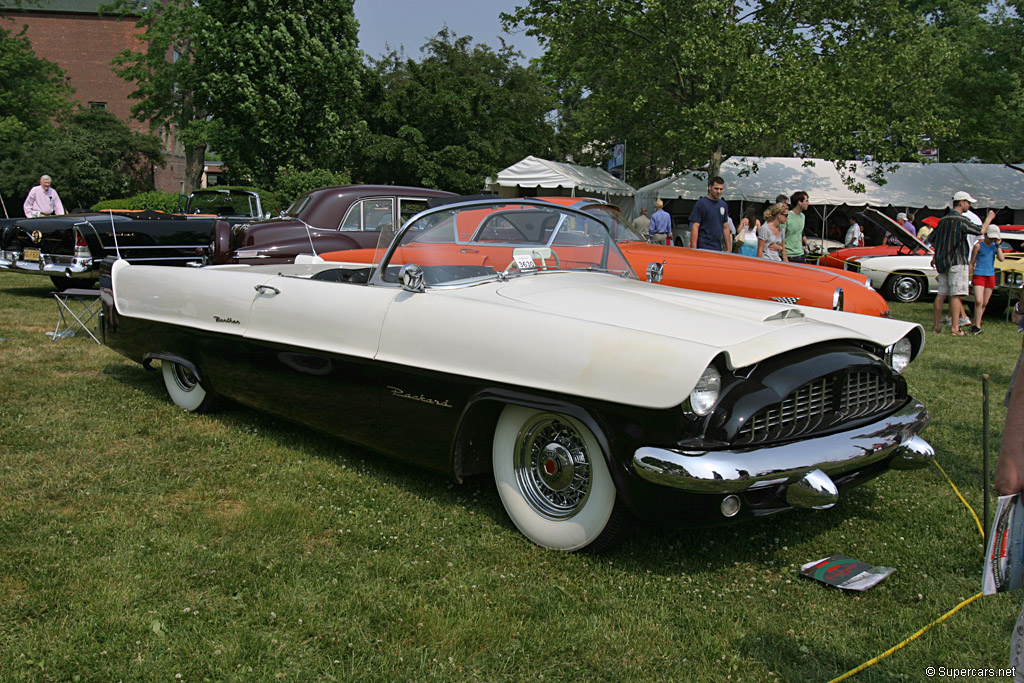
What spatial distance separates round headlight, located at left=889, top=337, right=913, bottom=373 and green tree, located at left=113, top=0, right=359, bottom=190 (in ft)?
82.3

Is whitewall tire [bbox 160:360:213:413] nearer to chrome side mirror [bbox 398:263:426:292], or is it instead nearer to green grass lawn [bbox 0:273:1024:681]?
green grass lawn [bbox 0:273:1024:681]

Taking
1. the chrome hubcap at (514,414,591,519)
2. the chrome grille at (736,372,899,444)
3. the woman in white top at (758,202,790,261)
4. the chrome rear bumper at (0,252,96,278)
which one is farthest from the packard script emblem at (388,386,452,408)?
the woman in white top at (758,202,790,261)

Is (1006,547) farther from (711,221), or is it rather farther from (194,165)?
(194,165)

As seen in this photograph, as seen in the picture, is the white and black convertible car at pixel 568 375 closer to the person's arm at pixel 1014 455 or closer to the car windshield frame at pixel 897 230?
the person's arm at pixel 1014 455

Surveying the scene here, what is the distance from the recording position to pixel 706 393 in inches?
114

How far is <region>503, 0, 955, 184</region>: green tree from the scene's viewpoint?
18.9m

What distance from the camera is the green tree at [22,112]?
32344 millimetres

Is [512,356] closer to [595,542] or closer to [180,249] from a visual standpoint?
[595,542]

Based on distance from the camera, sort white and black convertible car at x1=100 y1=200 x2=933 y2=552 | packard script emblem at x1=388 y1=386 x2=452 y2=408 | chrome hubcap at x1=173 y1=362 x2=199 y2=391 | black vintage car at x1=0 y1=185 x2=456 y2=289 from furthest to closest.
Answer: black vintage car at x1=0 y1=185 x2=456 y2=289, chrome hubcap at x1=173 y1=362 x2=199 y2=391, packard script emblem at x1=388 y1=386 x2=452 y2=408, white and black convertible car at x1=100 y1=200 x2=933 y2=552

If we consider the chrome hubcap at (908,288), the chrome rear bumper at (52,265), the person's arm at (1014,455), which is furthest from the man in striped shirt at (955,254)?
the chrome rear bumper at (52,265)

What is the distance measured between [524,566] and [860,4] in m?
21.0

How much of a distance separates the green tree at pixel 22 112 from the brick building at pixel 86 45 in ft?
47.6

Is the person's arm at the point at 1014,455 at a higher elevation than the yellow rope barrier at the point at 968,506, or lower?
higher

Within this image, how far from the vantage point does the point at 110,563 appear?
317cm
